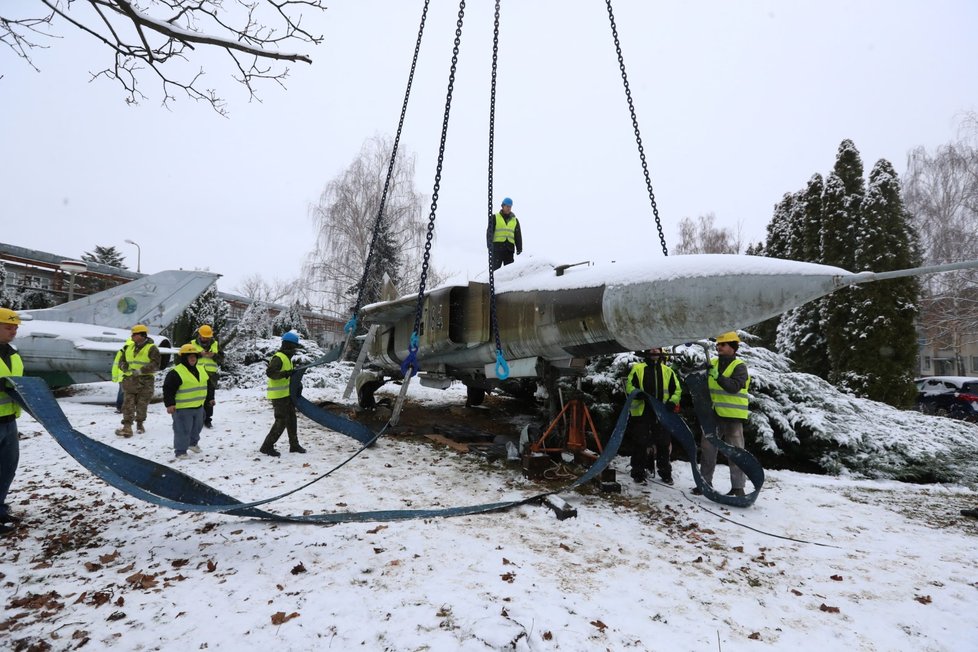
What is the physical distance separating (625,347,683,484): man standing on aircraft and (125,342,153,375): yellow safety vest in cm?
740

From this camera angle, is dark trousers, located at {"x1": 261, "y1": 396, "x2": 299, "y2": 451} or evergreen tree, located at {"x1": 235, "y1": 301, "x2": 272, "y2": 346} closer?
dark trousers, located at {"x1": 261, "y1": 396, "x2": 299, "y2": 451}

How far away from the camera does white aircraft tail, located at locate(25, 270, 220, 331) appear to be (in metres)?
12.8

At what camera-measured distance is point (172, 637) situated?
2420 millimetres

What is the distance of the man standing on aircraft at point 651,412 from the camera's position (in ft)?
18.5

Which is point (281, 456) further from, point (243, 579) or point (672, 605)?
point (672, 605)

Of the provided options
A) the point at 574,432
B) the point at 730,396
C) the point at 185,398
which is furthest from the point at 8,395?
the point at 730,396

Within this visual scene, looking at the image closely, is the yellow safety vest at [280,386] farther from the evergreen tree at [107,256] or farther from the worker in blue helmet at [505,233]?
the evergreen tree at [107,256]

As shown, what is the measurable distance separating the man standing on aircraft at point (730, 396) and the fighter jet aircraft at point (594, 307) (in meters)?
1.31

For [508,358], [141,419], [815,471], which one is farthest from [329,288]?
[815,471]

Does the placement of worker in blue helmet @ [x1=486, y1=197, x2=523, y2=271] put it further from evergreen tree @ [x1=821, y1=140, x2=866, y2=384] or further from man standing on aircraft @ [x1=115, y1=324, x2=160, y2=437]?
evergreen tree @ [x1=821, y1=140, x2=866, y2=384]

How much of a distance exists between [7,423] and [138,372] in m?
4.17

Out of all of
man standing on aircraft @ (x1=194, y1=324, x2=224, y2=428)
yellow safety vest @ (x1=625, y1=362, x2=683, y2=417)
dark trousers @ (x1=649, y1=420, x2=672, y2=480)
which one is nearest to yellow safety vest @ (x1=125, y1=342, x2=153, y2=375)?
man standing on aircraft @ (x1=194, y1=324, x2=224, y2=428)

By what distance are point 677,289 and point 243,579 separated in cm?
369

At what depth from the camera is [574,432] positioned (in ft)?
19.4
